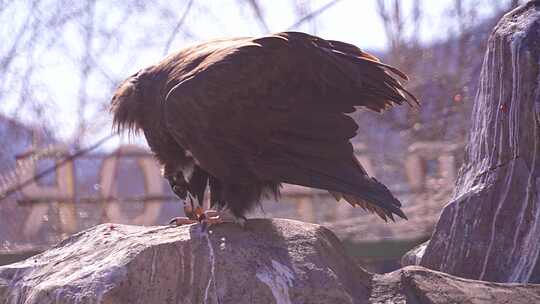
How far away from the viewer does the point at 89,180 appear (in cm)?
823

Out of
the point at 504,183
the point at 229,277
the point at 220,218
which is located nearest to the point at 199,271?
the point at 229,277

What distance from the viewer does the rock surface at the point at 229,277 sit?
3.87 meters

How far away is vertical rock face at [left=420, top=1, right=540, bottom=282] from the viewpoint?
4.47m

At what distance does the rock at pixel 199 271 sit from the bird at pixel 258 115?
10.4 inches

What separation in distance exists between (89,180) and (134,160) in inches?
14.8

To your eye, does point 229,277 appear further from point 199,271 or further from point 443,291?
point 443,291

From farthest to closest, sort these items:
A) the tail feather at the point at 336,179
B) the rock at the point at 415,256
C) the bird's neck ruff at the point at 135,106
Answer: the rock at the point at 415,256, the bird's neck ruff at the point at 135,106, the tail feather at the point at 336,179

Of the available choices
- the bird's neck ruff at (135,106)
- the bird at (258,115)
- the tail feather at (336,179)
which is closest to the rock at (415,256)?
the bird at (258,115)

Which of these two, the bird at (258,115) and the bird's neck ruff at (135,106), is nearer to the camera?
the bird at (258,115)

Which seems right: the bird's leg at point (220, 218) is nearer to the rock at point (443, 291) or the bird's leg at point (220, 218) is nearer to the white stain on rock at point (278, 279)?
the white stain on rock at point (278, 279)

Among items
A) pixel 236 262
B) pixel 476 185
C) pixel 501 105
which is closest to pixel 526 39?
pixel 501 105

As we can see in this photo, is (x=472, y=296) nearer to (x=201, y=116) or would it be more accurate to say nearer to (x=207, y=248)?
(x=207, y=248)

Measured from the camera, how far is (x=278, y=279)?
394 centimetres

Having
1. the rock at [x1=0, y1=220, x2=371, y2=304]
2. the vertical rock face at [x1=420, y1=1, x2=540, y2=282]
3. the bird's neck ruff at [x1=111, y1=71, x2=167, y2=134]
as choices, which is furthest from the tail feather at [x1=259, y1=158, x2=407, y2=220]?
the bird's neck ruff at [x1=111, y1=71, x2=167, y2=134]
